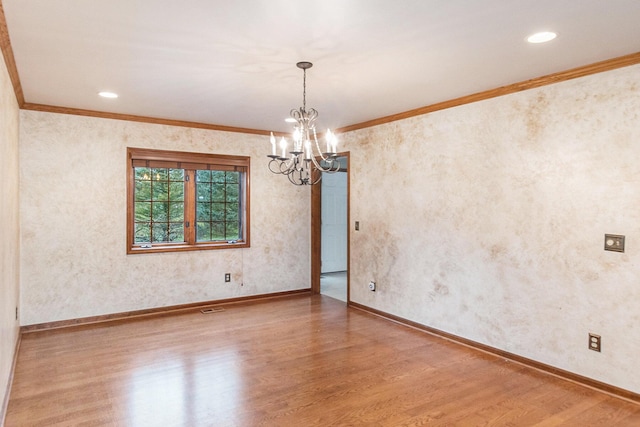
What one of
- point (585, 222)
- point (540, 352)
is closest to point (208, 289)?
point (540, 352)

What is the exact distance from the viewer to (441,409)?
269cm

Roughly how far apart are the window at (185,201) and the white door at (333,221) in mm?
2449

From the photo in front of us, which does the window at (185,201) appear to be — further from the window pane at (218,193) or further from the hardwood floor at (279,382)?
the hardwood floor at (279,382)

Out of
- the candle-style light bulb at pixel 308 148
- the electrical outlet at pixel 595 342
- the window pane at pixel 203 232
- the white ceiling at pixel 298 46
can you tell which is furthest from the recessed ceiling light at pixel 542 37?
the window pane at pixel 203 232

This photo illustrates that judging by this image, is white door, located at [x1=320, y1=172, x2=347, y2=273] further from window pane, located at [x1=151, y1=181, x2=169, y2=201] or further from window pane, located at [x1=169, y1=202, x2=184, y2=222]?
window pane, located at [x1=151, y1=181, x2=169, y2=201]

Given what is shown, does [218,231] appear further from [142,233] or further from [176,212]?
[142,233]

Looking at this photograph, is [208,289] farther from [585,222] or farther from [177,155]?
[585,222]

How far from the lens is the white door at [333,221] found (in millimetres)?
7879

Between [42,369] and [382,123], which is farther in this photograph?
[382,123]

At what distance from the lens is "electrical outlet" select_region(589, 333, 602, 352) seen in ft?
9.81

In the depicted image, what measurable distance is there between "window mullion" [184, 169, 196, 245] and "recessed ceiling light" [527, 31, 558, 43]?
419 centimetres

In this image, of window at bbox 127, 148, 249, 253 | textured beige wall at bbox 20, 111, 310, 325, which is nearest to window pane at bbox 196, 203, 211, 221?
window at bbox 127, 148, 249, 253

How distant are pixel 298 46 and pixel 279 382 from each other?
2.49m

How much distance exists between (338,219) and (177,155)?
383 cm
